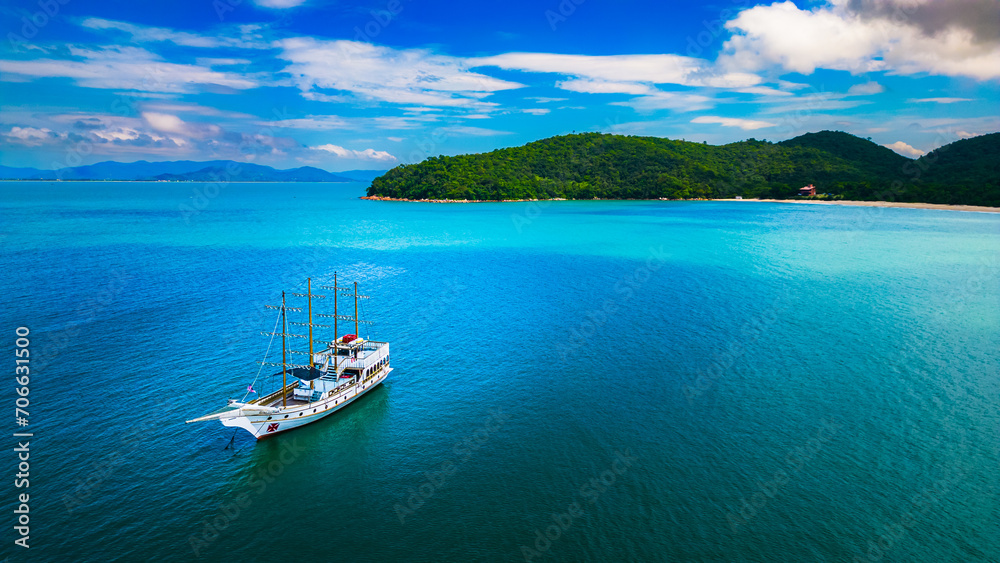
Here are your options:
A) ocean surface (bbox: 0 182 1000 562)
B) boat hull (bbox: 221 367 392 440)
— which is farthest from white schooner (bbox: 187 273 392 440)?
ocean surface (bbox: 0 182 1000 562)

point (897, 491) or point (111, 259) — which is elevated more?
point (111, 259)


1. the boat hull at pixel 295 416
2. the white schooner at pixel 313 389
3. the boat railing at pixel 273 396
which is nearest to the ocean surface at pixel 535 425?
the boat hull at pixel 295 416

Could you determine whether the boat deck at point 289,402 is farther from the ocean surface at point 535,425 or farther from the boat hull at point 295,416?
the ocean surface at point 535,425

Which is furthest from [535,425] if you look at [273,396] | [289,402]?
[273,396]

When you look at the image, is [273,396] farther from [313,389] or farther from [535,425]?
[535,425]

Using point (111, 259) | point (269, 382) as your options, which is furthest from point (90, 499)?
point (111, 259)

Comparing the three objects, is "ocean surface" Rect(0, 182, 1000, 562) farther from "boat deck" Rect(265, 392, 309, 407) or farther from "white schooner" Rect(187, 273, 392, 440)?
"boat deck" Rect(265, 392, 309, 407)

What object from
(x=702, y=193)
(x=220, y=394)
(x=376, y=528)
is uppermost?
(x=702, y=193)

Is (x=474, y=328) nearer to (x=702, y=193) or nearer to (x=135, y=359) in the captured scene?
(x=135, y=359)
